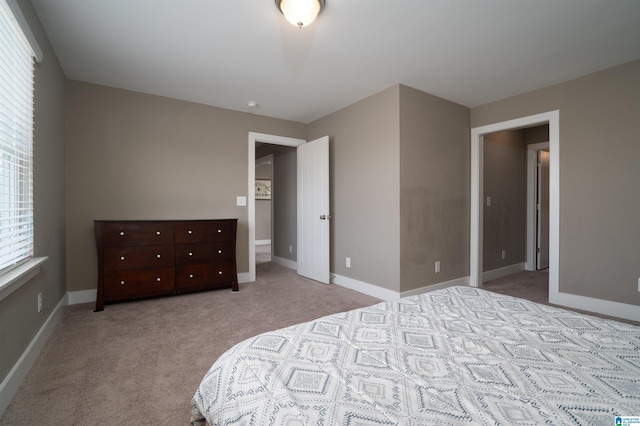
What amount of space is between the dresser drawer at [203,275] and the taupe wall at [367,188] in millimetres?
1450

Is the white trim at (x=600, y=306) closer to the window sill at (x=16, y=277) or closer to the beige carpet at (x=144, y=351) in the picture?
the beige carpet at (x=144, y=351)

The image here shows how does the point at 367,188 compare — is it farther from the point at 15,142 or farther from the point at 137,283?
the point at 15,142

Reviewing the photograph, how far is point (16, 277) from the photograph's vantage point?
5.24 ft

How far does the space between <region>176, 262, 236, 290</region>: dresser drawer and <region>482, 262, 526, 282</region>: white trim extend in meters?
3.55

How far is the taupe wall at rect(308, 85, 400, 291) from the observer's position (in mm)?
3316

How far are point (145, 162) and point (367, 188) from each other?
2719 millimetres

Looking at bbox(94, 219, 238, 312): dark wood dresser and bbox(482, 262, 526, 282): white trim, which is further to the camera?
bbox(482, 262, 526, 282): white trim

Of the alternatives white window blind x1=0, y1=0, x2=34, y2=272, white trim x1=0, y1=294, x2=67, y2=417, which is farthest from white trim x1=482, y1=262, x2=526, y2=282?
white window blind x1=0, y1=0, x2=34, y2=272

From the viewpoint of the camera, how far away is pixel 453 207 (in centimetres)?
384

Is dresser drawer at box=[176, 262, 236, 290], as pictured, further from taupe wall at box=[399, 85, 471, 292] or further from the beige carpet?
taupe wall at box=[399, 85, 471, 292]

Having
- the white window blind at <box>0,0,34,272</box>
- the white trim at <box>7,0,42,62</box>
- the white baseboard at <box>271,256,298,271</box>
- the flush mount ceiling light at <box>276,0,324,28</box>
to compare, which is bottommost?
the white baseboard at <box>271,256,298,271</box>

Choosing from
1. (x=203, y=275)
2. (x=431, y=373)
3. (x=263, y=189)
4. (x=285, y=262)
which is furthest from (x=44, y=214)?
(x=263, y=189)

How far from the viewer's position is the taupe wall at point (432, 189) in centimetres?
332

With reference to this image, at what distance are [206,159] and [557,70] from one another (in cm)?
408
